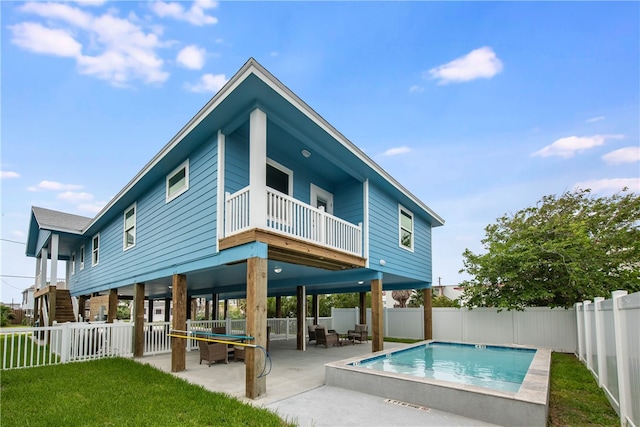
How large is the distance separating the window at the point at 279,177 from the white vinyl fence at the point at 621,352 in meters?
6.90

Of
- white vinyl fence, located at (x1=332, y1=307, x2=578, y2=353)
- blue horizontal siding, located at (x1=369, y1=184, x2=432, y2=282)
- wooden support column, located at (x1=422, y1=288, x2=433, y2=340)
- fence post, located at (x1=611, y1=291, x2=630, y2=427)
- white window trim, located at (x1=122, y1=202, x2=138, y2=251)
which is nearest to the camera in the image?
fence post, located at (x1=611, y1=291, x2=630, y2=427)

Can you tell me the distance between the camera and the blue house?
6.69m

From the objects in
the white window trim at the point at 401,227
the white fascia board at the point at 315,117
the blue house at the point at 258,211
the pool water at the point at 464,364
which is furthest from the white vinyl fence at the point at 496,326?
the white fascia board at the point at 315,117

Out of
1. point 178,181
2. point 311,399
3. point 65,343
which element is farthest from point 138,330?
point 311,399

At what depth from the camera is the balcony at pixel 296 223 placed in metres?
6.97

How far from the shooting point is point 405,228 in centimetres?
1316

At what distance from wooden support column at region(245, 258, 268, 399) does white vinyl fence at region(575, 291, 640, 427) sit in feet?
16.3

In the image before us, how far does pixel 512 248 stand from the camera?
1355cm

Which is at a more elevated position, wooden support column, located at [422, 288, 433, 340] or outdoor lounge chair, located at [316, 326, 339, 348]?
wooden support column, located at [422, 288, 433, 340]

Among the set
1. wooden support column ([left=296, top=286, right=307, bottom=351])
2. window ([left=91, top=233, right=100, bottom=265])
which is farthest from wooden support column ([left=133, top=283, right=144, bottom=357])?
window ([left=91, top=233, right=100, bottom=265])

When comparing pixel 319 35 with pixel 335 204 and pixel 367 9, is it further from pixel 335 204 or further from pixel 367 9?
pixel 335 204

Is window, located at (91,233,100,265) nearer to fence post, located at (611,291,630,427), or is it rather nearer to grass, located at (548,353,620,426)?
grass, located at (548,353,620,426)

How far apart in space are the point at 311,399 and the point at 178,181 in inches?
258

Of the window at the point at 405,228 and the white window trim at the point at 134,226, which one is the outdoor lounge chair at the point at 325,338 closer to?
the window at the point at 405,228
